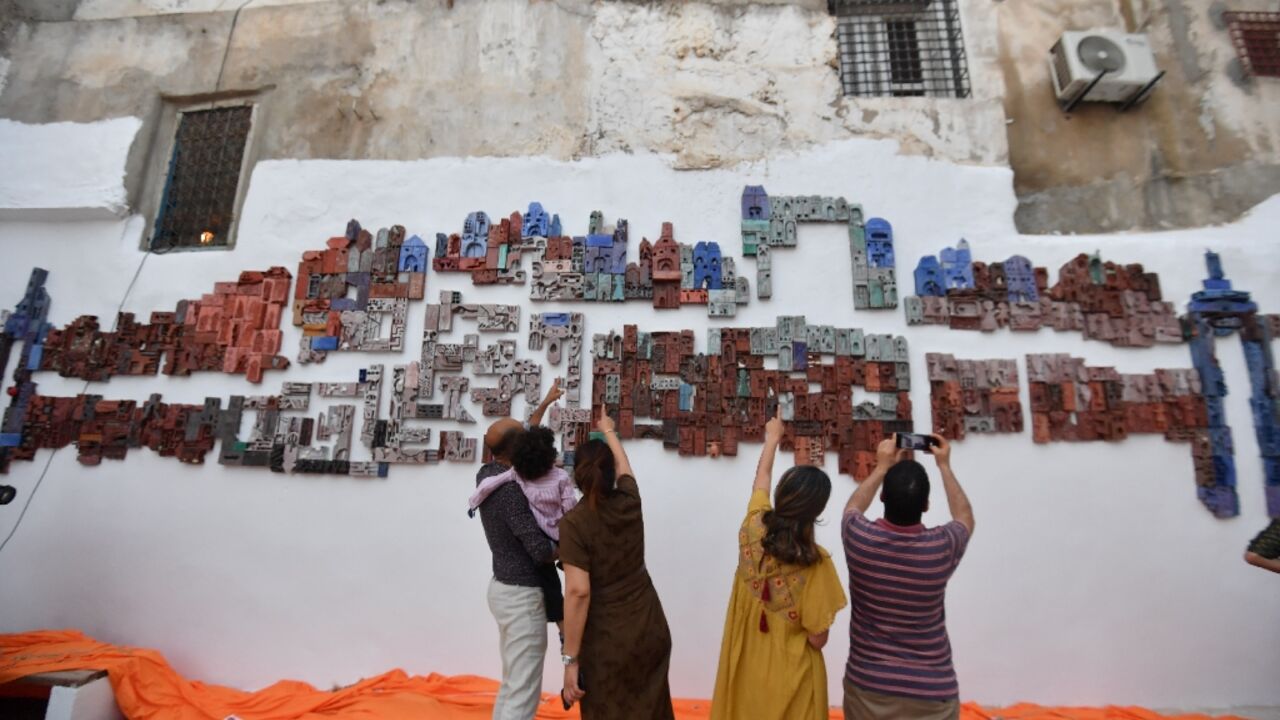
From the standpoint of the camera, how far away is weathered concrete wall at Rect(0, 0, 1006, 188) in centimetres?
408

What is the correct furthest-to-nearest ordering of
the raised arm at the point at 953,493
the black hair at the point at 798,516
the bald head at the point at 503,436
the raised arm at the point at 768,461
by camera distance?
the bald head at the point at 503,436 < the raised arm at the point at 768,461 < the raised arm at the point at 953,493 < the black hair at the point at 798,516

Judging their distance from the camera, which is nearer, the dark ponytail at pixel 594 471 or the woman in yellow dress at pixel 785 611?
the woman in yellow dress at pixel 785 611

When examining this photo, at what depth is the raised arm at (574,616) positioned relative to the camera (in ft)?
6.60

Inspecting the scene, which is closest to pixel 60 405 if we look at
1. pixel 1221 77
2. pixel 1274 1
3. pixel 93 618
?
pixel 93 618

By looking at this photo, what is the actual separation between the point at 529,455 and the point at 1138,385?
10.9 ft

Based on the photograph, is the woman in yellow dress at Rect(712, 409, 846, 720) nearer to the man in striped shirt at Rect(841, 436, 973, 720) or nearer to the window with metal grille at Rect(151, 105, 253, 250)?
the man in striped shirt at Rect(841, 436, 973, 720)

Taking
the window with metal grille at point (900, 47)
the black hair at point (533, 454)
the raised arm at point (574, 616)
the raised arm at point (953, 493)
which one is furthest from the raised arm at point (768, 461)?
the window with metal grille at point (900, 47)

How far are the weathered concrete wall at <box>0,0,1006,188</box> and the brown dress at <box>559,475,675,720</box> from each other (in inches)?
103

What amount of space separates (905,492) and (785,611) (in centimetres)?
48

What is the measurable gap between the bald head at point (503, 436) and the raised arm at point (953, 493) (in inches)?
55.8

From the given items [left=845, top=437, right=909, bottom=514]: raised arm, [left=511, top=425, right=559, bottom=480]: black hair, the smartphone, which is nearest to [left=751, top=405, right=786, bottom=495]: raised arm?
[left=845, top=437, right=909, bottom=514]: raised arm

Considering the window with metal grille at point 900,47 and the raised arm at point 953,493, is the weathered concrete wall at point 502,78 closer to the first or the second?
the window with metal grille at point 900,47

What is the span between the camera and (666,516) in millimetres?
3572

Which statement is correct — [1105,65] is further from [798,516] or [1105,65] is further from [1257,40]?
[798,516]
